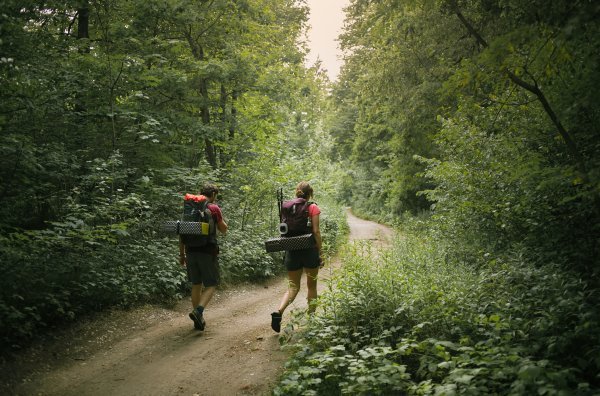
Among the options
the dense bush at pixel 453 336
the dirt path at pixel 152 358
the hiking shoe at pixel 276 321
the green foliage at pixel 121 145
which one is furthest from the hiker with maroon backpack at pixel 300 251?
the green foliage at pixel 121 145

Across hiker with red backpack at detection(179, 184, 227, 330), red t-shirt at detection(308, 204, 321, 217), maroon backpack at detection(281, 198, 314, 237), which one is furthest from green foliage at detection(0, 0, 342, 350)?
red t-shirt at detection(308, 204, 321, 217)

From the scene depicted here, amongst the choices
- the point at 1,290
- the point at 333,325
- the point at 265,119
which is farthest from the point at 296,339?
the point at 265,119

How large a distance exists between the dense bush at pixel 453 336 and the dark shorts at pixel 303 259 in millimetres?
525

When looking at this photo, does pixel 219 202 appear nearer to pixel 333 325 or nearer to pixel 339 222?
pixel 333 325

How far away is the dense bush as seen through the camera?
354 centimetres

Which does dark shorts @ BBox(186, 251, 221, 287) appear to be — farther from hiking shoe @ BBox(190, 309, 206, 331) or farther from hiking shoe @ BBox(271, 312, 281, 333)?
hiking shoe @ BBox(271, 312, 281, 333)

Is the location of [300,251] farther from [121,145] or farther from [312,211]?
[121,145]

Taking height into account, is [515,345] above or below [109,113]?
below

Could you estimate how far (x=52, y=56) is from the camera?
846 cm

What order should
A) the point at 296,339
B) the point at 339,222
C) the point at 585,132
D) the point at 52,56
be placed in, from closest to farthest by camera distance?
the point at 585,132 → the point at 296,339 → the point at 52,56 → the point at 339,222

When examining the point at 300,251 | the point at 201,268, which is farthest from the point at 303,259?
the point at 201,268

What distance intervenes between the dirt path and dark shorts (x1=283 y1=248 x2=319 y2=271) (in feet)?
3.80

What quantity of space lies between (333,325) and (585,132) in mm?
4021

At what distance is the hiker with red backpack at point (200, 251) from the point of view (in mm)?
6633
